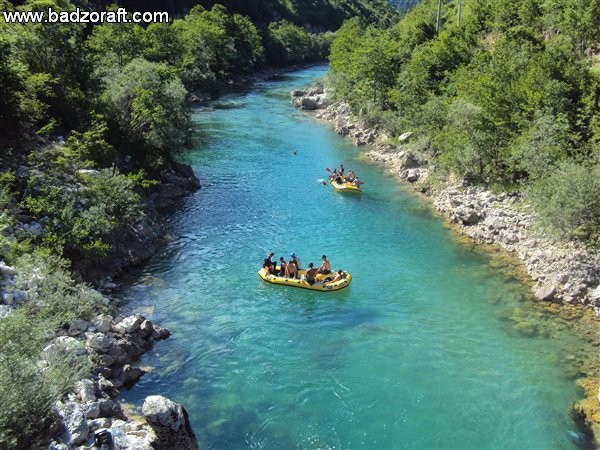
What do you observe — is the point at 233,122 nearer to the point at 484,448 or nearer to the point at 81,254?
the point at 81,254

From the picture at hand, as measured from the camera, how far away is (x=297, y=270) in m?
25.9

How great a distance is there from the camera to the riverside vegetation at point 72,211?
13109mm

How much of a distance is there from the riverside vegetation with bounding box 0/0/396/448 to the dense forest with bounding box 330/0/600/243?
1962 centimetres

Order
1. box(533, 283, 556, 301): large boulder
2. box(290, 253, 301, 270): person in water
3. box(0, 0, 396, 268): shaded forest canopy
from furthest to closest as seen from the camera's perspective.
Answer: box(290, 253, 301, 270): person in water
box(533, 283, 556, 301): large boulder
box(0, 0, 396, 268): shaded forest canopy

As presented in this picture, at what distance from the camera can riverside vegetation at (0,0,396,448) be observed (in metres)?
13.1

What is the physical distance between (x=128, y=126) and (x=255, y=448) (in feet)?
81.0

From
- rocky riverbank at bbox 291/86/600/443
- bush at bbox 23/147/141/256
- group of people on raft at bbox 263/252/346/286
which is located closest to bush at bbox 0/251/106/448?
bush at bbox 23/147/141/256

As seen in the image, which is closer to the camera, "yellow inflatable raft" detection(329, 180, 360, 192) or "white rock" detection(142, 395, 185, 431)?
"white rock" detection(142, 395, 185, 431)

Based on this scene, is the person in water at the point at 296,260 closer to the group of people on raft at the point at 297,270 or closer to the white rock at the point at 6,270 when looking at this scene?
the group of people on raft at the point at 297,270

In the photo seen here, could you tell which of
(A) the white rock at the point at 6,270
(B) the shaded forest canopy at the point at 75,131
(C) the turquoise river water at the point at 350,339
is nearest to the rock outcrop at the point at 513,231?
(C) the turquoise river water at the point at 350,339

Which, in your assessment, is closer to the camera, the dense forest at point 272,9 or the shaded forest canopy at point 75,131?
the shaded forest canopy at point 75,131

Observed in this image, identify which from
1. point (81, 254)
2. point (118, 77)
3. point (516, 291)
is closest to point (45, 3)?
point (118, 77)

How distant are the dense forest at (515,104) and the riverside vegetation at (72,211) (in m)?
19.6

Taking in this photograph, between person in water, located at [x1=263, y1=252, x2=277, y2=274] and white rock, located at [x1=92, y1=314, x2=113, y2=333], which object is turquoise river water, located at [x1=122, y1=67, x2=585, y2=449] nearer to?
person in water, located at [x1=263, y1=252, x2=277, y2=274]
